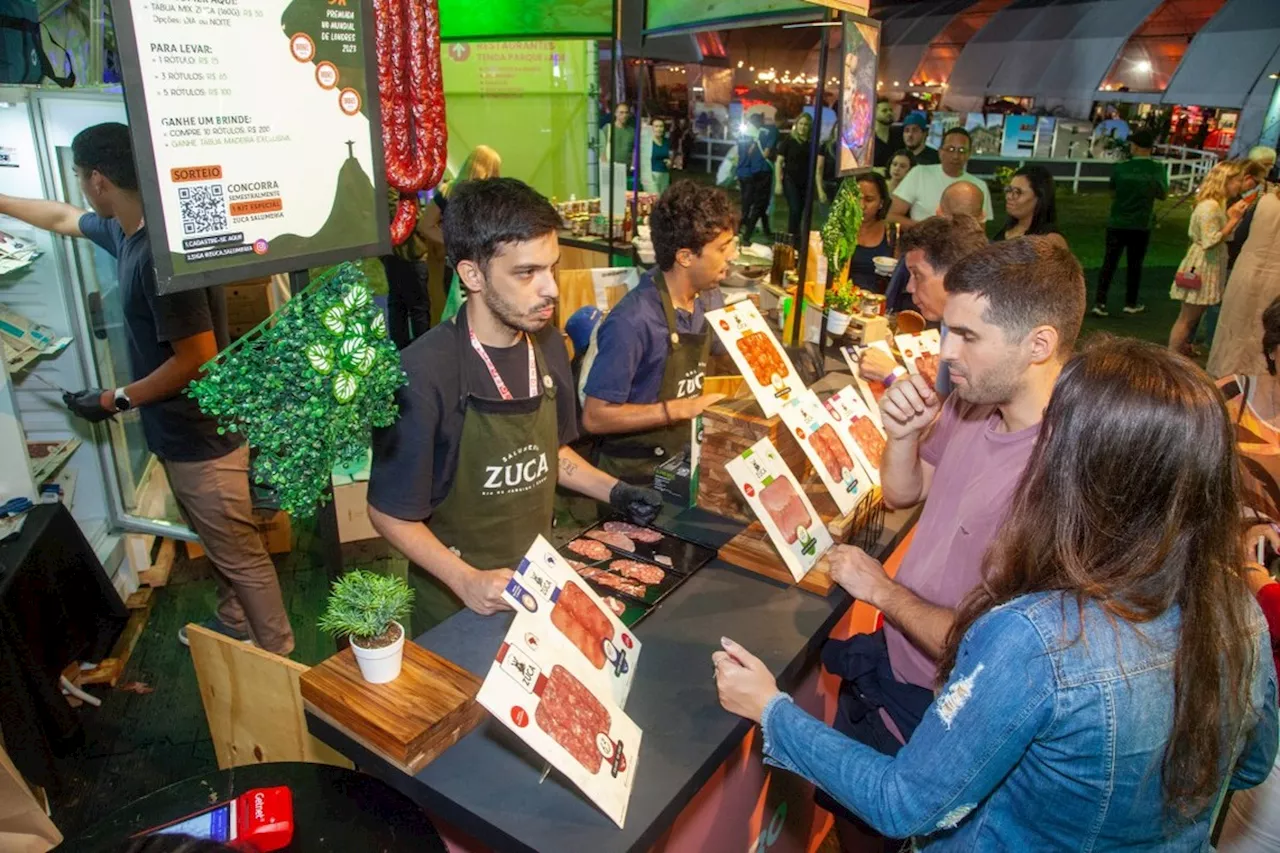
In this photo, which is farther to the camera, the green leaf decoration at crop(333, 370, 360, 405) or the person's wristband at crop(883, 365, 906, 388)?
the person's wristband at crop(883, 365, 906, 388)

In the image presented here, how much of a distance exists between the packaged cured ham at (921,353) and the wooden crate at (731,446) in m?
1.00

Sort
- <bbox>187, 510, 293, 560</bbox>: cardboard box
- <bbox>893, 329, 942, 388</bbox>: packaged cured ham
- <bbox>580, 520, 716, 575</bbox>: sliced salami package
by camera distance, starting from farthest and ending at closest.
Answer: <bbox>187, 510, 293, 560</bbox>: cardboard box < <bbox>893, 329, 942, 388</bbox>: packaged cured ham < <bbox>580, 520, 716, 575</bbox>: sliced salami package

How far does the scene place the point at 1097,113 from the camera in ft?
58.4

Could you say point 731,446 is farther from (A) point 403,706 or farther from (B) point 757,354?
(A) point 403,706

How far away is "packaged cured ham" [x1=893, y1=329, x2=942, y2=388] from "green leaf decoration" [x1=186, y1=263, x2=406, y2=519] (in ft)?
7.75

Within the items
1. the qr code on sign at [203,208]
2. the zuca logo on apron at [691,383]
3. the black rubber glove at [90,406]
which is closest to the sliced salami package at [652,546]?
the zuca logo on apron at [691,383]

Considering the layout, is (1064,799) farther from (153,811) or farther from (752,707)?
(153,811)

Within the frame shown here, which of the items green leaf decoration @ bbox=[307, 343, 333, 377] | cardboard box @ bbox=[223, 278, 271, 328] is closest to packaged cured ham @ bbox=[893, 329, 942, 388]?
green leaf decoration @ bbox=[307, 343, 333, 377]

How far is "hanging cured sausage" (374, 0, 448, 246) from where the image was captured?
1.95 metres

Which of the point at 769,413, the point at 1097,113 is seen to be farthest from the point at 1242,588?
the point at 1097,113

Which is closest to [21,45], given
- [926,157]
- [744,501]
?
[744,501]

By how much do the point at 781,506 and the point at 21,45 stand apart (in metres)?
4.34

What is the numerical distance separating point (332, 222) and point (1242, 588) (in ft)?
5.83

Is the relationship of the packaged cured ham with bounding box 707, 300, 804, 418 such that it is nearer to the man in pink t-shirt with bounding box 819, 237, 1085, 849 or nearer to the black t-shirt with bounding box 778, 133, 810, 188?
the man in pink t-shirt with bounding box 819, 237, 1085, 849
